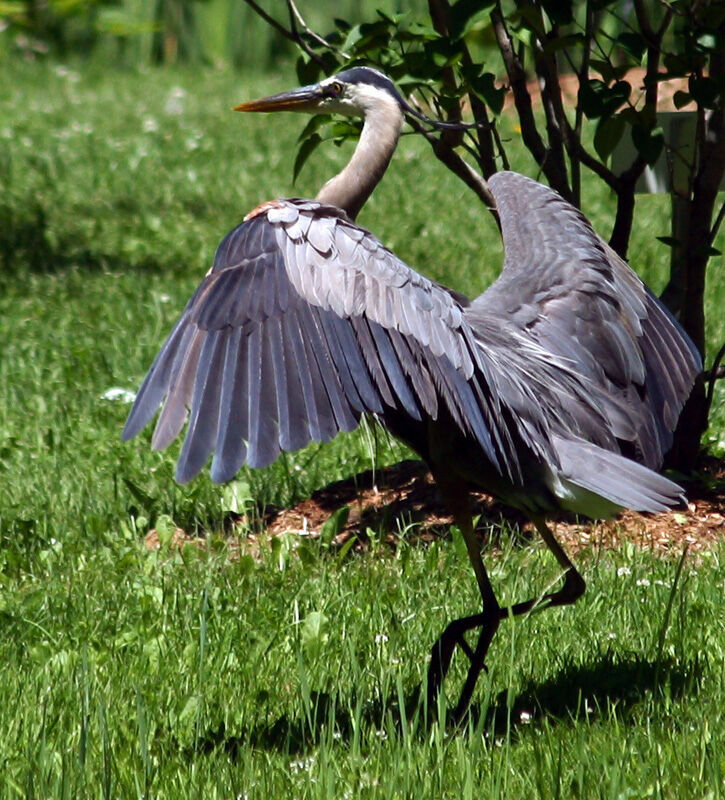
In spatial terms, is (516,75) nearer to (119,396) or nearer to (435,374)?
(435,374)

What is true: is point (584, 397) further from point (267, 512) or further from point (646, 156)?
point (267, 512)

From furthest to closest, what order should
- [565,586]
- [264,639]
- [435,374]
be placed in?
[264,639], [565,586], [435,374]

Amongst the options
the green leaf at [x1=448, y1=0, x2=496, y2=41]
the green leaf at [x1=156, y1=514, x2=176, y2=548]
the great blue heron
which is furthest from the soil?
the green leaf at [x1=448, y1=0, x2=496, y2=41]

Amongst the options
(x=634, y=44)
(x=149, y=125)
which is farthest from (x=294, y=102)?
(x=149, y=125)

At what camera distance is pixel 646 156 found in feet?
15.2

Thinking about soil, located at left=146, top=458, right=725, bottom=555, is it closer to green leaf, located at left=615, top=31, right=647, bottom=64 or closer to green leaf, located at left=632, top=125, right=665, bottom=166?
green leaf, located at left=632, top=125, right=665, bottom=166

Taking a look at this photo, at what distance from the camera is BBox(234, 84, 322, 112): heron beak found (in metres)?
5.02

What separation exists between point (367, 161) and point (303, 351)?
1580 mm

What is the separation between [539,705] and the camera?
138 inches

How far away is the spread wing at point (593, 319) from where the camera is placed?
13.4 ft

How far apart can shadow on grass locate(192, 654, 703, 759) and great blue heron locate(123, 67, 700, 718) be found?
17cm

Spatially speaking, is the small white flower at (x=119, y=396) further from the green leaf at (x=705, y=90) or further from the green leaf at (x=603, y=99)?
the green leaf at (x=705, y=90)

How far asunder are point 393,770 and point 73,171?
9.17 meters

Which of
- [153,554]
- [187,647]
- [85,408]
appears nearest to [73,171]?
[85,408]
